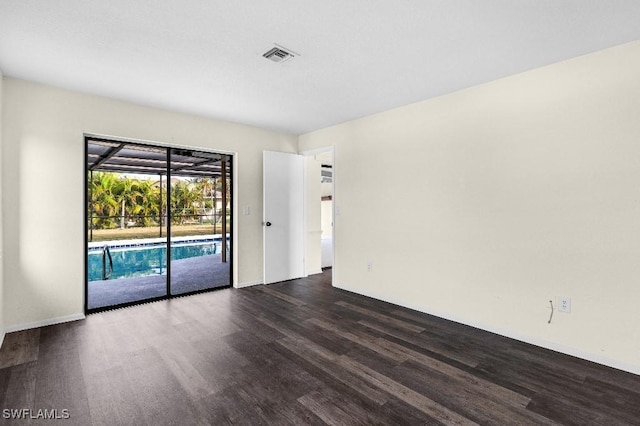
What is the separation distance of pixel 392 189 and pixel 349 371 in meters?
2.41

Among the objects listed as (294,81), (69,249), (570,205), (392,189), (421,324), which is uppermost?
(294,81)

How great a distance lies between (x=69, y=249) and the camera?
3377 mm

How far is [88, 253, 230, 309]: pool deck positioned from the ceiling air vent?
3473 mm

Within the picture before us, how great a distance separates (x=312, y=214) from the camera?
18.5 ft

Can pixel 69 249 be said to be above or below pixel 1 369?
above

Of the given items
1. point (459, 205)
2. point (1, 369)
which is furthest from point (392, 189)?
point (1, 369)

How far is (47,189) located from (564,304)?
513 cm

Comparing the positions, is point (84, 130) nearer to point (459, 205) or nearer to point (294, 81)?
point (294, 81)

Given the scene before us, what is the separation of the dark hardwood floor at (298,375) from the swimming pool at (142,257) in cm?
268

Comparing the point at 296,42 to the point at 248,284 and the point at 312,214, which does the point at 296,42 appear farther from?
the point at 248,284

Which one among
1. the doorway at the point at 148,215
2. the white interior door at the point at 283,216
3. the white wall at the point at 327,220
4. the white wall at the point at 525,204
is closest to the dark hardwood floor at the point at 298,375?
the white wall at the point at 525,204

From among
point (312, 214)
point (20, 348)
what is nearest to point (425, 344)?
point (312, 214)

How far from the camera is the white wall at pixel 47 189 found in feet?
10.1

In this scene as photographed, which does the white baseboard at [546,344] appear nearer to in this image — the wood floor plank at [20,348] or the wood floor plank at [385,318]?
the wood floor plank at [385,318]
